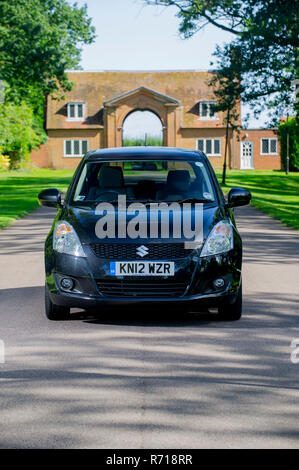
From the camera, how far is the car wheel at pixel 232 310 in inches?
288

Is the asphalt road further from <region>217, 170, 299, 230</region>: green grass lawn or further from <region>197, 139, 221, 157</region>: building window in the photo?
<region>197, 139, 221, 157</region>: building window

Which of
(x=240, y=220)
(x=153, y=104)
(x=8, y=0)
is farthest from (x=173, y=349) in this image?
(x=153, y=104)

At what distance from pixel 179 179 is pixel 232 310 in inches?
66.2

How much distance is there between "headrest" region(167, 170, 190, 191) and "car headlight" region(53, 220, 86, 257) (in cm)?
140

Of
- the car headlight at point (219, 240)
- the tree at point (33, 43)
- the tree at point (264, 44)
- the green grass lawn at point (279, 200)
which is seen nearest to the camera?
the car headlight at point (219, 240)

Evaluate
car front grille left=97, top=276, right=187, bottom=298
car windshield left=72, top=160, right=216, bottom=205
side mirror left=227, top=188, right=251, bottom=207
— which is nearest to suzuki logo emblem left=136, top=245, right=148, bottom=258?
car front grille left=97, top=276, right=187, bottom=298

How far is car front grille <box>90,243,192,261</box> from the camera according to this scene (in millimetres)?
7020

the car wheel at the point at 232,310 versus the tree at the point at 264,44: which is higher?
the tree at the point at 264,44

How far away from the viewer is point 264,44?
99.7ft

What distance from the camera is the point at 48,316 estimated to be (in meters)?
7.46

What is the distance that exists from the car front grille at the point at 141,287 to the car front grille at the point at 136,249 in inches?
8.1

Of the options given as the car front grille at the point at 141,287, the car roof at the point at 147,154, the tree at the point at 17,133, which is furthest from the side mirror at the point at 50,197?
the tree at the point at 17,133

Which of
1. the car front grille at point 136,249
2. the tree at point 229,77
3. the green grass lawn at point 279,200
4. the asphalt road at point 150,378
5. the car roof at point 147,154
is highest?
the tree at point 229,77

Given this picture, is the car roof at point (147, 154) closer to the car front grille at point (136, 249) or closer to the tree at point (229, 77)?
the car front grille at point (136, 249)
